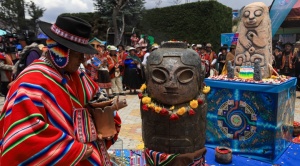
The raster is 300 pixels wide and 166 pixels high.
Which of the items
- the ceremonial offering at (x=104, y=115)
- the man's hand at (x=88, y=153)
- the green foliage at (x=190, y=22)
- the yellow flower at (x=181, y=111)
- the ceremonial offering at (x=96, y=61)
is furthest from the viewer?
the green foliage at (x=190, y=22)

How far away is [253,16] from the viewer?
449cm

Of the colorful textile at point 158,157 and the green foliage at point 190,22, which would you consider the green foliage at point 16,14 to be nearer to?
the green foliage at point 190,22

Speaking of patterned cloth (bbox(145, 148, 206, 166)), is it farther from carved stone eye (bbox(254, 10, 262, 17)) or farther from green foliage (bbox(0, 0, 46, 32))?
green foliage (bbox(0, 0, 46, 32))

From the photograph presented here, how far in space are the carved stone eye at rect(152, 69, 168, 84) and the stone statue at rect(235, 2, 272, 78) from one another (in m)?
2.25

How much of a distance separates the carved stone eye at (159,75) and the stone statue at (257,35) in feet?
7.38

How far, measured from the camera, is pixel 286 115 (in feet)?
14.6

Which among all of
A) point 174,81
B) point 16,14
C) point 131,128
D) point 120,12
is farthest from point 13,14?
point 174,81

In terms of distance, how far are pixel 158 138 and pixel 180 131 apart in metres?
0.26

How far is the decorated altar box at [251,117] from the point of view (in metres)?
3.96

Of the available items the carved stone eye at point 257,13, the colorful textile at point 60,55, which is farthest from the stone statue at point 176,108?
the carved stone eye at point 257,13

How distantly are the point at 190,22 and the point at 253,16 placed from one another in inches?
597

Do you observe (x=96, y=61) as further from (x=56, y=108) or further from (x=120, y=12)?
(x=120, y=12)

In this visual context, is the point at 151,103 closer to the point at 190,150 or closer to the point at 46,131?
the point at 190,150

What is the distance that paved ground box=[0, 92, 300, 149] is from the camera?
475 cm
